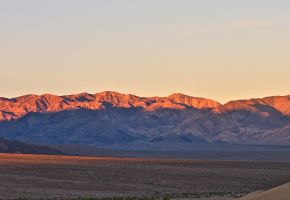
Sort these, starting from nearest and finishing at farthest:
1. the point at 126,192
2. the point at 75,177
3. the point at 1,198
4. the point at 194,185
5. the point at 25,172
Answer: the point at 1,198 < the point at 126,192 < the point at 194,185 < the point at 75,177 < the point at 25,172

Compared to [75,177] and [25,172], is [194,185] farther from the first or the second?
[25,172]

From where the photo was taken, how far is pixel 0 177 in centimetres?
7856

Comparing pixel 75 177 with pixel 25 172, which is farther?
pixel 25 172

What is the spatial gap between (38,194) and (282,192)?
1011 inches

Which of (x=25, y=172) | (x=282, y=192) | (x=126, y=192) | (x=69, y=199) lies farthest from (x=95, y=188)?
(x=282, y=192)

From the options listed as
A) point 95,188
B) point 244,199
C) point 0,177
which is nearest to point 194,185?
point 95,188

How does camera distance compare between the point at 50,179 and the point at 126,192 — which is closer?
the point at 126,192

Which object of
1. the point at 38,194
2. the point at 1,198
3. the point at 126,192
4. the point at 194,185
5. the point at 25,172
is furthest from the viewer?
the point at 25,172

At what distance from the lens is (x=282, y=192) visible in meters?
37.4

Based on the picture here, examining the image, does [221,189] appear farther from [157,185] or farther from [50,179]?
[50,179]

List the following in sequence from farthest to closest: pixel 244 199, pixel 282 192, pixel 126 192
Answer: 1. pixel 126 192
2. pixel 244 199
3. pixel 282 192

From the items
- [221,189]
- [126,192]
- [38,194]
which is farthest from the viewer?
[221,189]

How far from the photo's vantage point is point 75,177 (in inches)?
3260

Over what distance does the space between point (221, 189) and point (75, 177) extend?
19.4 meters
